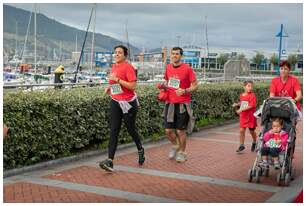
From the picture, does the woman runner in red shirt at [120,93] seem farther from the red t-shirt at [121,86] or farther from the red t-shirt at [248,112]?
the red t-shirt at [248,112]

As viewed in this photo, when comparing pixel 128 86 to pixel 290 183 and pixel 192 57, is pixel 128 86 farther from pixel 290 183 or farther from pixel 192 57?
pixel 192 57

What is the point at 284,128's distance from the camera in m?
7.08

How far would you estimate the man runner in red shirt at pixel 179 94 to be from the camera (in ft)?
26.2

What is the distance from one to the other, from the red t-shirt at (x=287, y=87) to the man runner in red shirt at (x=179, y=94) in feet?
4.20

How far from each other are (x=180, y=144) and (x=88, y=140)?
5.58 feet

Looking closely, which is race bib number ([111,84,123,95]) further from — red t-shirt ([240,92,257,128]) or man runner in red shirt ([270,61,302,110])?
red t-shirt ([240,92,257,128])

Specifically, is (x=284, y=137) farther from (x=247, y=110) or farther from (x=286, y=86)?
(x=247, y=110)

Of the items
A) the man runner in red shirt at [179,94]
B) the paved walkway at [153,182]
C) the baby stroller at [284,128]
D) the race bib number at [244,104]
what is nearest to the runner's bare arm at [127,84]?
the man runner in red shirt at [179,94]

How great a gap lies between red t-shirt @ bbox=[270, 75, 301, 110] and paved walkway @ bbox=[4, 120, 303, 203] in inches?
48.7

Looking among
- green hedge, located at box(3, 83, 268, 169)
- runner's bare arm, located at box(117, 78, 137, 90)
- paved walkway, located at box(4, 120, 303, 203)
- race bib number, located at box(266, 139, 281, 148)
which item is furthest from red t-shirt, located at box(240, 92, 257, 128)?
runner's bare arm, located at box(117, 78, 137, 90)

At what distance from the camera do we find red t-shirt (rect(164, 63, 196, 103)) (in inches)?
314

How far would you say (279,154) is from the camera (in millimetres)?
6762

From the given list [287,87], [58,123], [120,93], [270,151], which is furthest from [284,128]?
[58,123]

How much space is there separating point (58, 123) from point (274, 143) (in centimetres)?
345
